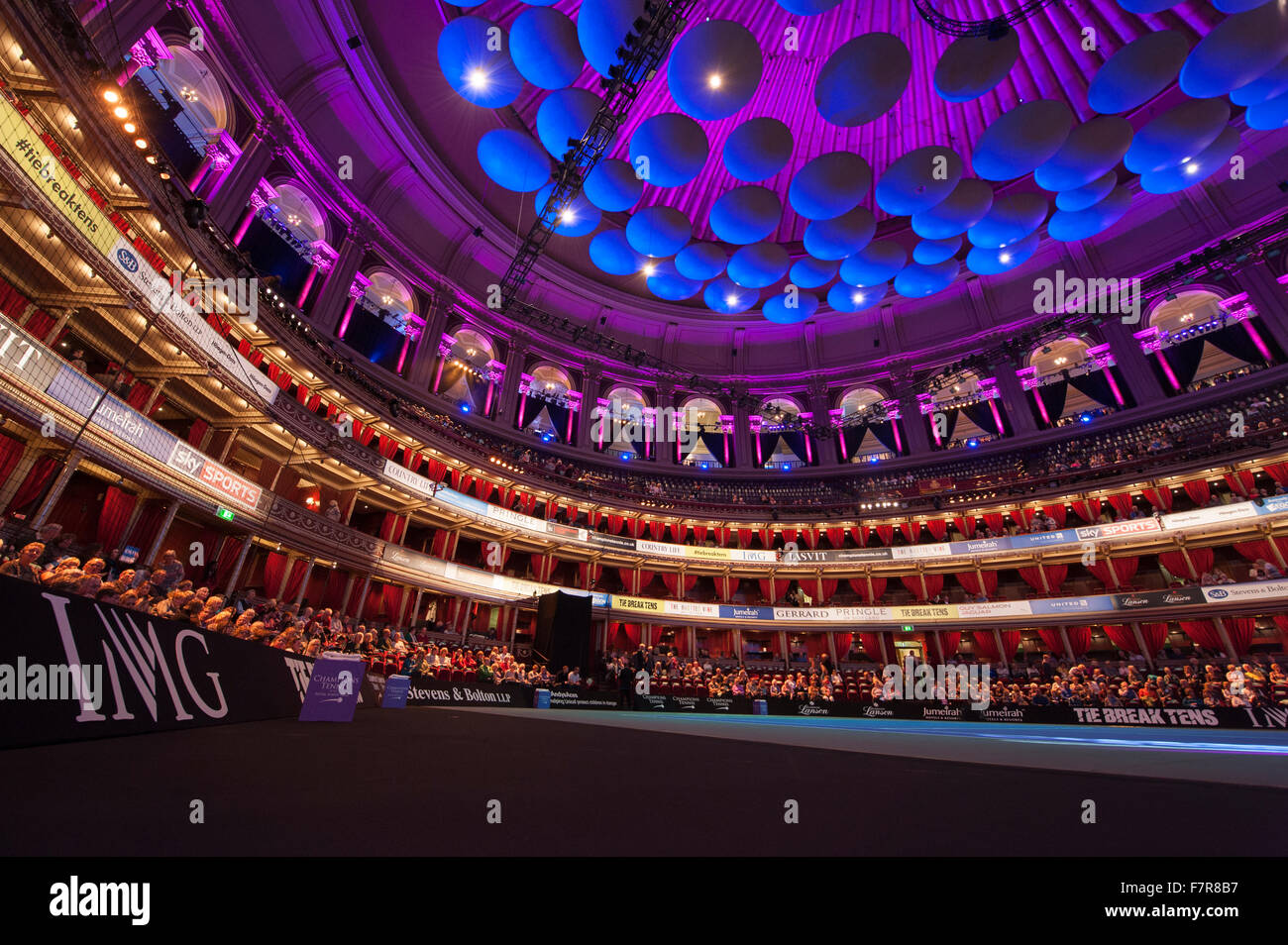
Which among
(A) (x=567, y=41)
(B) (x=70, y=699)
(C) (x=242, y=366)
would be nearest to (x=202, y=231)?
(C) (x=242, y=366)

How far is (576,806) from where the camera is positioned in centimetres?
188

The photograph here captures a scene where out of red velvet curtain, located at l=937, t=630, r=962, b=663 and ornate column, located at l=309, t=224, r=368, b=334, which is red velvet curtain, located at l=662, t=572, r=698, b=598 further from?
ornate column, located at l=309, t=224, r=368, b=334

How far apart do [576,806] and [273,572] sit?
62.3 ft

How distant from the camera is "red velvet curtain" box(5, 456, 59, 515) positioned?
1111cm

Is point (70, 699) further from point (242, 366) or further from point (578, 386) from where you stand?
point (578, 386)

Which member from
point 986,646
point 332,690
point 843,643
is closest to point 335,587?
point 332,690

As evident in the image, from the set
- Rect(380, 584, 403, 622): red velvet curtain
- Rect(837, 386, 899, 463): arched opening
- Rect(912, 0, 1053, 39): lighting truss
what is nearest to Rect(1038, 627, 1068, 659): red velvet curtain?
Rect(837, 386, 899, 463): arched opening

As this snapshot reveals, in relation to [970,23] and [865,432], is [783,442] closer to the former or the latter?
[865,432]

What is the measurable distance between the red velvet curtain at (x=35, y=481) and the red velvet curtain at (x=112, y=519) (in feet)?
5.44

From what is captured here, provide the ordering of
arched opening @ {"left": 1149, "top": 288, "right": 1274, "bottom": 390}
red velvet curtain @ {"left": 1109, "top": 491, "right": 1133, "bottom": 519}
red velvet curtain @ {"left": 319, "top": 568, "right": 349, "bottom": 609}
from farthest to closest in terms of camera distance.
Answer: red velvet curtain @ {"left": 1109, "top": 491, "right": 1133, "bottom": 519}, arched opening @ {"left": 1149, "top": 288, "right": 1274, "bottom": 390}, red velvet curtain @ {"left": 319, "top": 568, "right": 349, "bottom": 609}

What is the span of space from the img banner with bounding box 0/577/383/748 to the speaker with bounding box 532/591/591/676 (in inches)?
622

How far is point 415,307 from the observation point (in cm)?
2411

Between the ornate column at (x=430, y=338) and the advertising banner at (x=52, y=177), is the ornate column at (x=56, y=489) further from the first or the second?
the ornate column at (x=430, y=338)
